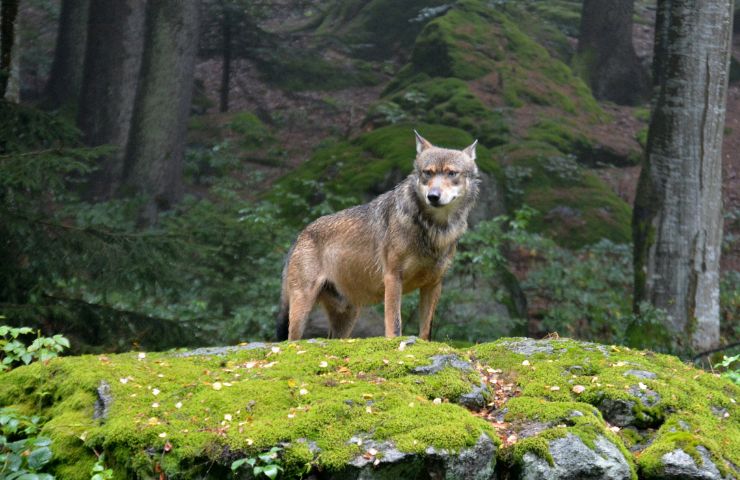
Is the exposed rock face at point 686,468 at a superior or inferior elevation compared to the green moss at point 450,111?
inferior

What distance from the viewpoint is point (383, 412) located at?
→ 15.4 feet

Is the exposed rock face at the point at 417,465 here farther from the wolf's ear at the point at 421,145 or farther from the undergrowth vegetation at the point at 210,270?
the undergrowth vegetation at the point at 210,270

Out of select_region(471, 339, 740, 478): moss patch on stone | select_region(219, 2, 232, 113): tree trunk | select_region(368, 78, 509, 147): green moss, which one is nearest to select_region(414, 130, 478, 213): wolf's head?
select_region(471, 339, 740, 478): moss patch on stone

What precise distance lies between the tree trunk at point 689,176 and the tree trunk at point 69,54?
46.4 feet

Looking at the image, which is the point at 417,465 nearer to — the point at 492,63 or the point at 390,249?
the point at 390,249

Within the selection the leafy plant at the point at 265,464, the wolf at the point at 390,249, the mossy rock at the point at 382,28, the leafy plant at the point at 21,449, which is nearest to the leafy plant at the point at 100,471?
the leafy plant at the point at 21,449

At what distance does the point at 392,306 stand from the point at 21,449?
3.31 m

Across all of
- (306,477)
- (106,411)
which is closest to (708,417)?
(306,477)

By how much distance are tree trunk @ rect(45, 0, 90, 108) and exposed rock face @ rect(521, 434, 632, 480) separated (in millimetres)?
17941

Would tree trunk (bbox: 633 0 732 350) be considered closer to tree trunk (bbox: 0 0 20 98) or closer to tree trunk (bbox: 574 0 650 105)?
tree trunk (bbox: 0 0 20 98)

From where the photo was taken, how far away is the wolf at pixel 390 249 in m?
7.15

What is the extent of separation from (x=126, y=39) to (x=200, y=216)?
27.0 feet

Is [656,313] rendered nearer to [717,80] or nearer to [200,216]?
[717,80]

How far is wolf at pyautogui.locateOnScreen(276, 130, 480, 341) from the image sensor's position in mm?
7148
